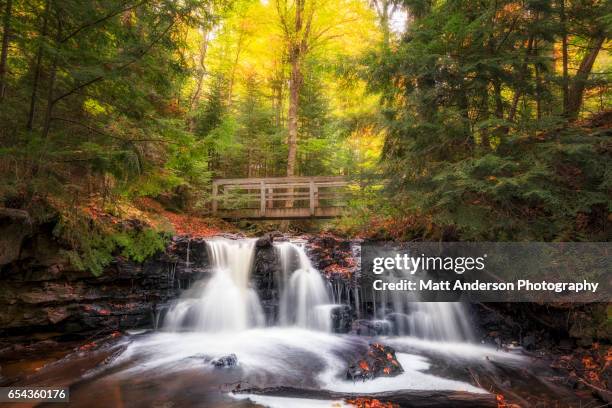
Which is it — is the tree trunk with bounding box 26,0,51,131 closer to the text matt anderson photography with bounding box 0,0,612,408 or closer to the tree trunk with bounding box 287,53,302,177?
the text matt anderson photography with bounding box 0,0,612,408

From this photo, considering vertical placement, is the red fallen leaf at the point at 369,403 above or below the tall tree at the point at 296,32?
below

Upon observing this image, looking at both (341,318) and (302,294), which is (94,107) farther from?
(341,318)

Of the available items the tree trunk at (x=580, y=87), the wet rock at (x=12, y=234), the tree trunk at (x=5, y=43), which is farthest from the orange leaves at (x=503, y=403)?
the tree trunk at (x=5, y=43)

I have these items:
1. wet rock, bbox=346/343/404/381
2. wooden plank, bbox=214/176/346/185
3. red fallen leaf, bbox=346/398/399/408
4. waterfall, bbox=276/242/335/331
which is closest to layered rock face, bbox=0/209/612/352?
waterfall, bbox=276/242/335/331

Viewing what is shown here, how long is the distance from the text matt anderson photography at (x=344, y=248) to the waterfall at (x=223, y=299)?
42mm

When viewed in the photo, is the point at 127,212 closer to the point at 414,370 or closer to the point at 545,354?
the point at 414,370

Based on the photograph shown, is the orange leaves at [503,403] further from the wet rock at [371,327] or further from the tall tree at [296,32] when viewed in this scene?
the tall tree at [296,32]

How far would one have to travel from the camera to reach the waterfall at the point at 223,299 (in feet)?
23.5

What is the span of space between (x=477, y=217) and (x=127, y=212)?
286 inches

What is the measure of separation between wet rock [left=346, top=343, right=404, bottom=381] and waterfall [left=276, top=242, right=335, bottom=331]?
2.10m

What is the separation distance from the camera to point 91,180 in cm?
578

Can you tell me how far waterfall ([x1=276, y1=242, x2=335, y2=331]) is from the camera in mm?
7320

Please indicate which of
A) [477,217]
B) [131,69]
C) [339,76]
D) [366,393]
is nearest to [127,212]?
[131,69]

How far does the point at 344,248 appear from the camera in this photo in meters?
8.59
